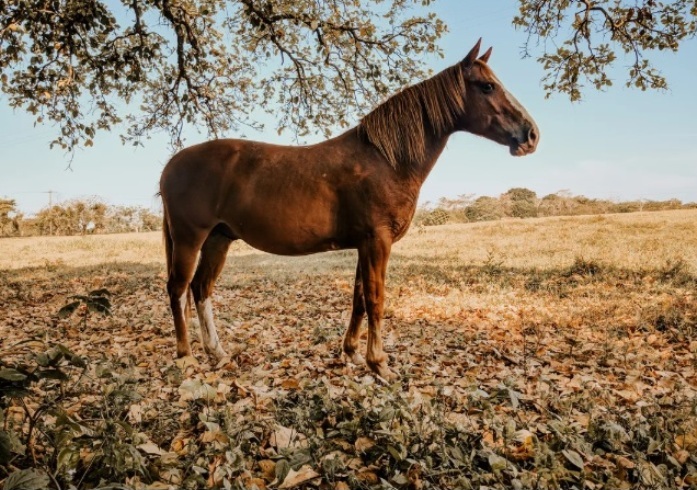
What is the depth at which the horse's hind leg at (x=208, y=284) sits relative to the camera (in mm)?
4539

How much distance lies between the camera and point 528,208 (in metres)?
33.6

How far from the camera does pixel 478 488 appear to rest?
211 centimetres

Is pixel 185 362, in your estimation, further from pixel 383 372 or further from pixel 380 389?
pixel 380 389

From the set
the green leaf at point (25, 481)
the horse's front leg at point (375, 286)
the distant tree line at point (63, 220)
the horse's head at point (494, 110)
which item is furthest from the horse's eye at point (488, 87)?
the distant tree line at point (63, 220)

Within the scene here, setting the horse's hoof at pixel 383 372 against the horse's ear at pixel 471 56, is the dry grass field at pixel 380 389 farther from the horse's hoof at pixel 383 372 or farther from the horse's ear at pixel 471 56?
the horse's ear at pixel 471 56

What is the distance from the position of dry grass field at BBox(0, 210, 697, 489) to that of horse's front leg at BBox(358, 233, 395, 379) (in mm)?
274

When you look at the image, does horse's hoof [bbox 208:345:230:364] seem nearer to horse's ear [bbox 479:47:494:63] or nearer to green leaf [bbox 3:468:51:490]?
green leaf [bbox 3:468:51:490]

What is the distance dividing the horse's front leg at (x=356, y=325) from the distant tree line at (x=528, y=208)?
26.2m

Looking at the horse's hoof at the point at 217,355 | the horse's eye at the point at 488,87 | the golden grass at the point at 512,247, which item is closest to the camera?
the horse's eye at the point at 488,87

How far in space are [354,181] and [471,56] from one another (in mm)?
1637

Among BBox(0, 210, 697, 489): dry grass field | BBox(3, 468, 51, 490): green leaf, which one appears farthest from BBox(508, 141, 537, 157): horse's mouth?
BBox(3, 468, 51, 490): green leaf

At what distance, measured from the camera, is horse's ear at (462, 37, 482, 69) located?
12.9ft

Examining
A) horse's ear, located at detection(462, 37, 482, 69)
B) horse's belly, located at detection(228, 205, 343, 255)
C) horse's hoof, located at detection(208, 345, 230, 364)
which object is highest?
horse's ear, located at detection(462, 37, 482, 69)

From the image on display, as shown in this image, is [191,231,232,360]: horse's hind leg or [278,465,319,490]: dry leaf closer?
[278,465,319,490]: dry leaf
